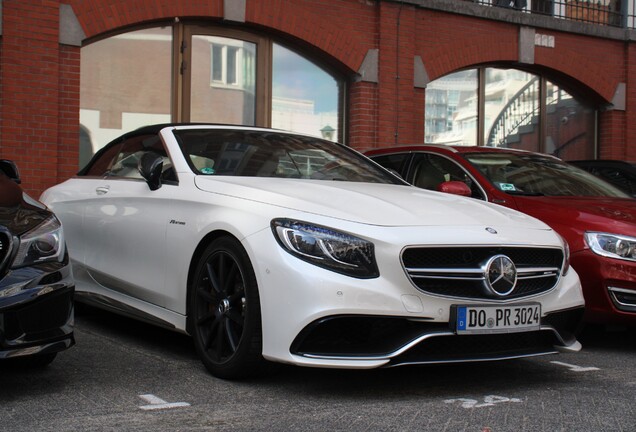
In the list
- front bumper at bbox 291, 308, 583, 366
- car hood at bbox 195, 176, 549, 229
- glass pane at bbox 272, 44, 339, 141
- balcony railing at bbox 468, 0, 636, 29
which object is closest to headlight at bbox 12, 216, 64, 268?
car hood at bbox 195, 176, 549, 229

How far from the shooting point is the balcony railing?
14.5 metres

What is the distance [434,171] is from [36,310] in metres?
4.20

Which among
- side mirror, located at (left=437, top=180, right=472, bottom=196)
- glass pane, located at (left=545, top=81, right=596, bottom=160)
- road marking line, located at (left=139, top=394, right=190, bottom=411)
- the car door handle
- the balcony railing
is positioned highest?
the balcony railing

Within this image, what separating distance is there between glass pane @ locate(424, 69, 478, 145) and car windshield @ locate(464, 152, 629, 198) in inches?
249

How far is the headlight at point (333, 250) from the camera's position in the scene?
13.2 feet

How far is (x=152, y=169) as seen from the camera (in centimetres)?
513

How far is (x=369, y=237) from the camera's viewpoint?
4.07m

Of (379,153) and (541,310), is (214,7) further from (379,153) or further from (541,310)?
(541,310)

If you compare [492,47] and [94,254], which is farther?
[492,47]

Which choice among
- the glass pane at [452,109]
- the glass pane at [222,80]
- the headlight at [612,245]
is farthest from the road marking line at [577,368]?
the glass pane at [452,109]

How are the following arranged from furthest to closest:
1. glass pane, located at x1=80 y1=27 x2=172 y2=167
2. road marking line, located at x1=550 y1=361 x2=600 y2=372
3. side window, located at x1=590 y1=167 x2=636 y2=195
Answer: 1. glass pane, located at x1=80 y1=27 x2=172 y2=167
2. side window, located at x1=590 y1=167 x2=636 y2=195
3. road marking line, located at x1=550 y1=361 x2=600 y2=372

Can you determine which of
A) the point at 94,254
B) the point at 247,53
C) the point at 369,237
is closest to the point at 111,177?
the point at 94,254

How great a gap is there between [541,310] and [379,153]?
3.76 m

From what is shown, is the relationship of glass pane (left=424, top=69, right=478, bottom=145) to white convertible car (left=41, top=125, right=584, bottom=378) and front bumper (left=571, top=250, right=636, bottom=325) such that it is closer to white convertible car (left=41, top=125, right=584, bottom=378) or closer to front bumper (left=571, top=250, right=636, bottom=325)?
front bumper (left=571, top=250, right=636, bottom=325)
